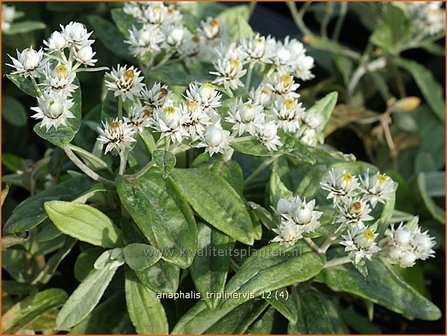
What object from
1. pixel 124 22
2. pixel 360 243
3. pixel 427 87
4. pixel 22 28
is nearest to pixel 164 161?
pixel 360 243

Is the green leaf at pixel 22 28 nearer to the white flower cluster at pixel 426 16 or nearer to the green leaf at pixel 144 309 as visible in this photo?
the green leaf at pixel 144 309

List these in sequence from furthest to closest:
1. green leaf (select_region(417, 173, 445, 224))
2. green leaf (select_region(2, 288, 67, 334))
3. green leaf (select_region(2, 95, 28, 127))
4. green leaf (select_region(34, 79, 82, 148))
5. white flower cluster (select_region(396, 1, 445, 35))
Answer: white flower cluster (select_region(396, 1, 445, 35)) → green leaf (select_region(2, 95, 28, 127)) → green leaf (select_region(417, 173, 445, 224)) → green leaf (select_region(2, 288, 67, 334)) → green leaf (select_region(34, 79, 82, 148))

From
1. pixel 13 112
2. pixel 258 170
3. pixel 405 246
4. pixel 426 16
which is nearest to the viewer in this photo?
pixel 405 246

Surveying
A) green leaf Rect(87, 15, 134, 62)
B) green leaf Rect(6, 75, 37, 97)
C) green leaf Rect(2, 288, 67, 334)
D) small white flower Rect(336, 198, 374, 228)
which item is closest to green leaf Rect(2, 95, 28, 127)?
green leaf Rect(87, 15, 134, 62)

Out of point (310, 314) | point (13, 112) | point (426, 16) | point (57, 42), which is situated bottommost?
point (13, 112)

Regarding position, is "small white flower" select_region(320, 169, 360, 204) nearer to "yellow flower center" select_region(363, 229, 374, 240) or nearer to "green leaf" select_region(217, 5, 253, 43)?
"yellow flower center" select_region(363, 229, 374, 240)

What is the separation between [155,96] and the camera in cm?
88

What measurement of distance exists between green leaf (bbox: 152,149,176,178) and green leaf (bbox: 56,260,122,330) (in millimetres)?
177

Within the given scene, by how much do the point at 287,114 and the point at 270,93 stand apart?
49 mm

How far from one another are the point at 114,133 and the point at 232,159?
26 centimetres

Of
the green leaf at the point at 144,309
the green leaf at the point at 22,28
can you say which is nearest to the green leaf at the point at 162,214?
the green leaf at the point at 144,309

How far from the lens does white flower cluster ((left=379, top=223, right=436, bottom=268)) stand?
0.91 metres

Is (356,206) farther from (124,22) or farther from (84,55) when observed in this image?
(124,22)

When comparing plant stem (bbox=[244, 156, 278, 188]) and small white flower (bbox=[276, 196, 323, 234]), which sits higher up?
small white flower (bbox=[276, 196, 323, 234])
